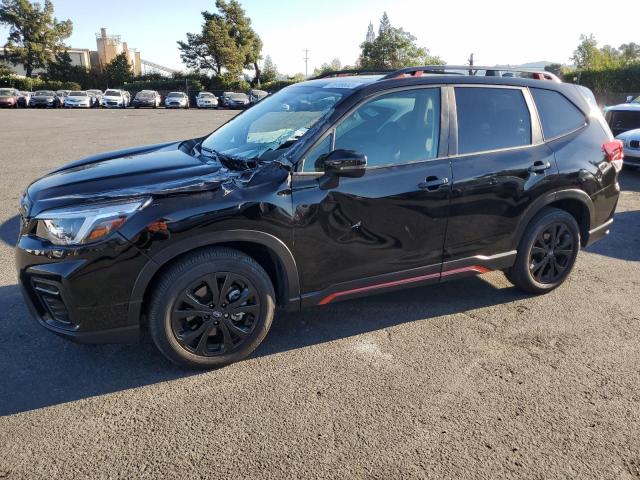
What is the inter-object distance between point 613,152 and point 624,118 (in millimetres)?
8163

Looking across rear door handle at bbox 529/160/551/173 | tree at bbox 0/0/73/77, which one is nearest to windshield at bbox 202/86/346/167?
rear door handle at bbox 529/160/551/173

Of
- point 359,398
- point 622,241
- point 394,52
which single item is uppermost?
point 394,52

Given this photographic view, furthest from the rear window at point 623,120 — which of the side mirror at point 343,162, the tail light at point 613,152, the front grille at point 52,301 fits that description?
the front grille at point 52,301

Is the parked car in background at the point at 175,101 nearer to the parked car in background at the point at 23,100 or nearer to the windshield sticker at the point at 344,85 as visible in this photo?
the parked car in background at the point at 23,100

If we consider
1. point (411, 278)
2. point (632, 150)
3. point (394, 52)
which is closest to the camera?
point (411, 278)

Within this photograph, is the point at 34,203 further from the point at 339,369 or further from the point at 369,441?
the point at 369,441

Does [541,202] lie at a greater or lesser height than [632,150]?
lesser

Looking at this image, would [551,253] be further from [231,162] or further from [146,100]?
[146,100]

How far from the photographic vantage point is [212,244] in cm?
305

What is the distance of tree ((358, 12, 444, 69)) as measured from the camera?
77562mm

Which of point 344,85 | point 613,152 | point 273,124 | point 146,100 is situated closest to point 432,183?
point 344,85

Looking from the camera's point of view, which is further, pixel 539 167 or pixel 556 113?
pixel 556 113

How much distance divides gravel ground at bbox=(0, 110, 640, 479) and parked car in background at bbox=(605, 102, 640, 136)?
840 centimetres

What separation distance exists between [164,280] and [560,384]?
250 cm
